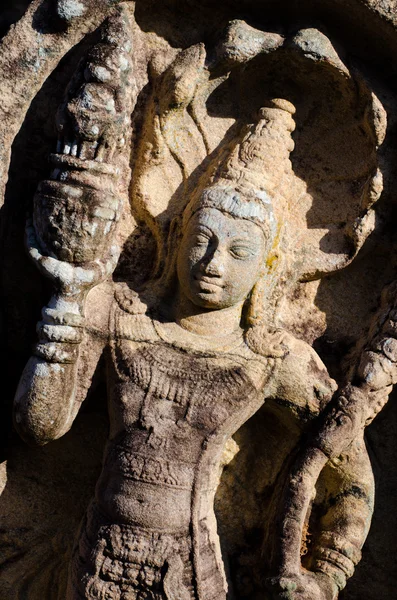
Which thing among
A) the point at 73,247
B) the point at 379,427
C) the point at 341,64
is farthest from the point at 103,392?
the point at 341,64

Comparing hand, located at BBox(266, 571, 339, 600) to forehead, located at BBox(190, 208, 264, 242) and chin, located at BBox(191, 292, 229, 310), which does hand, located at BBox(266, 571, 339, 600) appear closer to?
chin, located at BBox(191, 292, 229, 310)

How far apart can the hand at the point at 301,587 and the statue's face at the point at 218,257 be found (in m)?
1.43

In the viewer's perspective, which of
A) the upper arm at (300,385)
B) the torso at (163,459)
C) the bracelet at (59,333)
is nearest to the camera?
the bracelet at (59,333)

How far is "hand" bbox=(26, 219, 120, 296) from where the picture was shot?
12.7 feet

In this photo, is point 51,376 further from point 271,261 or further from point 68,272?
point 271,261

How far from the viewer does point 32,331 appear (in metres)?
4.46

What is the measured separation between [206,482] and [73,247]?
1361mm

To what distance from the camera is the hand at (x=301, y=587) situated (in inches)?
162

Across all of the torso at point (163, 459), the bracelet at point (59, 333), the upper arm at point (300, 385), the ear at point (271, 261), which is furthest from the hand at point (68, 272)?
the upper arm at point (300, 385)

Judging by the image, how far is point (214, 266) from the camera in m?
4.08

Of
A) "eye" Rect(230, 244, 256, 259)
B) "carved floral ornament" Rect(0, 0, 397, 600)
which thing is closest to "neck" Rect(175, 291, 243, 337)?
"carved floral ornament" Rect(0, 0, 397, 600)

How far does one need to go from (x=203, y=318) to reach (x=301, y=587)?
4.72ft

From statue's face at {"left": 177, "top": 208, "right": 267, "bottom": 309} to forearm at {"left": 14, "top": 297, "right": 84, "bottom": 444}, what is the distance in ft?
2.01

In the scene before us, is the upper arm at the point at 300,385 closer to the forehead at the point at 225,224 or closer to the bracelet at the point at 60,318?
the forehead at the point at 225,224
